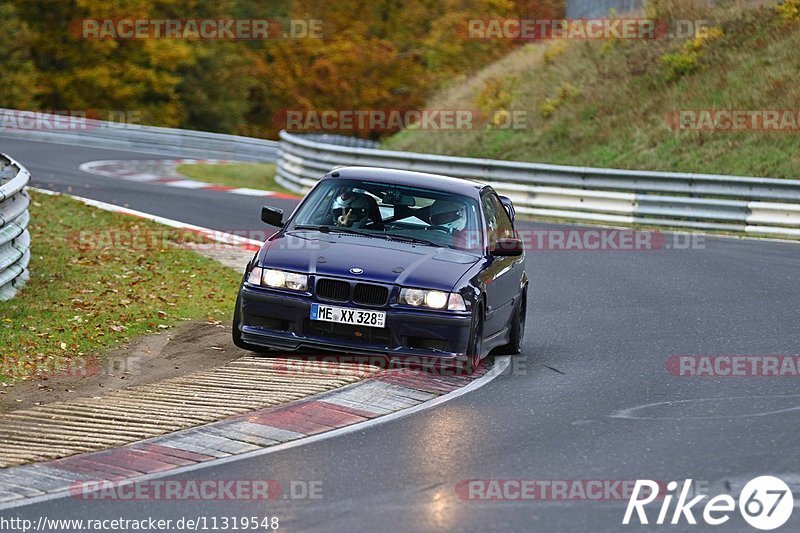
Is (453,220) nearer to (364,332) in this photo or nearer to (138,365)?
(364,332)

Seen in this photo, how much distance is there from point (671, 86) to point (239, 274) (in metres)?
18.6

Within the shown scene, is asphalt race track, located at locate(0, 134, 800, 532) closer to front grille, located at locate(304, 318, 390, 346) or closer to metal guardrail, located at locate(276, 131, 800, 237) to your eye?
front grille, located at locate(304, 318, 390, 346)

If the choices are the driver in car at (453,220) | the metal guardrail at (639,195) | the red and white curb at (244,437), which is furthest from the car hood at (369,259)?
the metal guardrail at (639,195)

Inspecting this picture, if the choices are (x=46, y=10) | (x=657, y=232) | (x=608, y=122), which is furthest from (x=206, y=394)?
(x=46, y=10)

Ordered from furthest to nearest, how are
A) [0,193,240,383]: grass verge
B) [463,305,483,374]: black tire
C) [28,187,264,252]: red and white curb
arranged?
[28,187,264,252]: red and white curb < [0,193,240,383]: grass verge < [463,305,483,374]: black tire

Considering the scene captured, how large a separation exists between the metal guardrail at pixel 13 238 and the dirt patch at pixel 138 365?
1.89 m

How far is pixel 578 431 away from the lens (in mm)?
8938

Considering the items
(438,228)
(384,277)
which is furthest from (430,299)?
(438,228)

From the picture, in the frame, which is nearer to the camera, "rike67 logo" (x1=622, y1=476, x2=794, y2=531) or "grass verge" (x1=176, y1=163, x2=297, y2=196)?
"rike67 logo" (x1=622, y1=476, x2=794, y2=531)

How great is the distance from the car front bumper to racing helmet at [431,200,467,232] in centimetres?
136

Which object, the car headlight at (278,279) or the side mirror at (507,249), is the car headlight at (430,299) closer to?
the car headlight at (278,279)

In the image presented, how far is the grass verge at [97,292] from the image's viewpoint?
38.4 feet

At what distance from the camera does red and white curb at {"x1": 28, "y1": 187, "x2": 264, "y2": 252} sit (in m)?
19.1

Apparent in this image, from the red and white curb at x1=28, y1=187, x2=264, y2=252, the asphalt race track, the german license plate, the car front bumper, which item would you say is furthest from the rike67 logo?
the red and white curb at x1=28, y1=187, x2=264, y2=252
